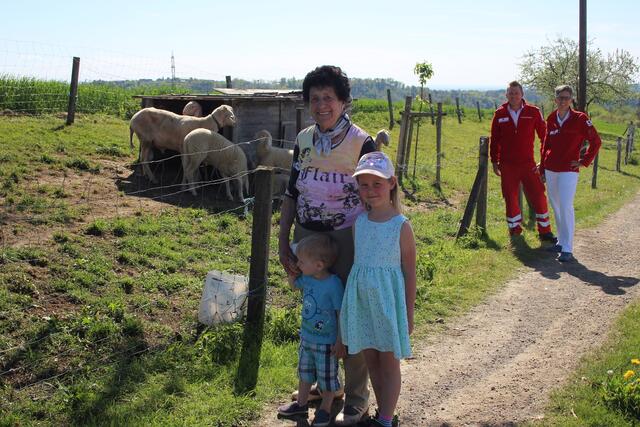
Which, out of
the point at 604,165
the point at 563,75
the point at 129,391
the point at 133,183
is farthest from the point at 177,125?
the point at 563,75

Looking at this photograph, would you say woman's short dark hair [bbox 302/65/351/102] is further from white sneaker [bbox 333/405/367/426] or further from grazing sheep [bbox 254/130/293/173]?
grazing sheep [bbox 254/130/293/173]

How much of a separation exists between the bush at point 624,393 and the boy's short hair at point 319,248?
211 centimetres

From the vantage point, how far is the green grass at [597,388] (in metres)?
4.23

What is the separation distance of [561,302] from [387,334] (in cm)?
379

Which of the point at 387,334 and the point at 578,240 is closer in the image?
the point at 387,334

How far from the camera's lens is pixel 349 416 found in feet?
13.4

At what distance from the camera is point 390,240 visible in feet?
12.1

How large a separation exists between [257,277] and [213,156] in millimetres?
5728

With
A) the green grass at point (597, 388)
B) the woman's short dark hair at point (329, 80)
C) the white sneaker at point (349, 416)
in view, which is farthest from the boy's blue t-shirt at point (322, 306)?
the green grass at point (597, 388)

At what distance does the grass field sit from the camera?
14.6ft

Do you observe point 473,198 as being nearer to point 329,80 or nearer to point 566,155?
point 566,155

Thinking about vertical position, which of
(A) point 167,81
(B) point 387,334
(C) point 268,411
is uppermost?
(A) point 167,81

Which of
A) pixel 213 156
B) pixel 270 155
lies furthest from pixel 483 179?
pixel 213 156

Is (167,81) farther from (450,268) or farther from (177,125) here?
(450,268)
